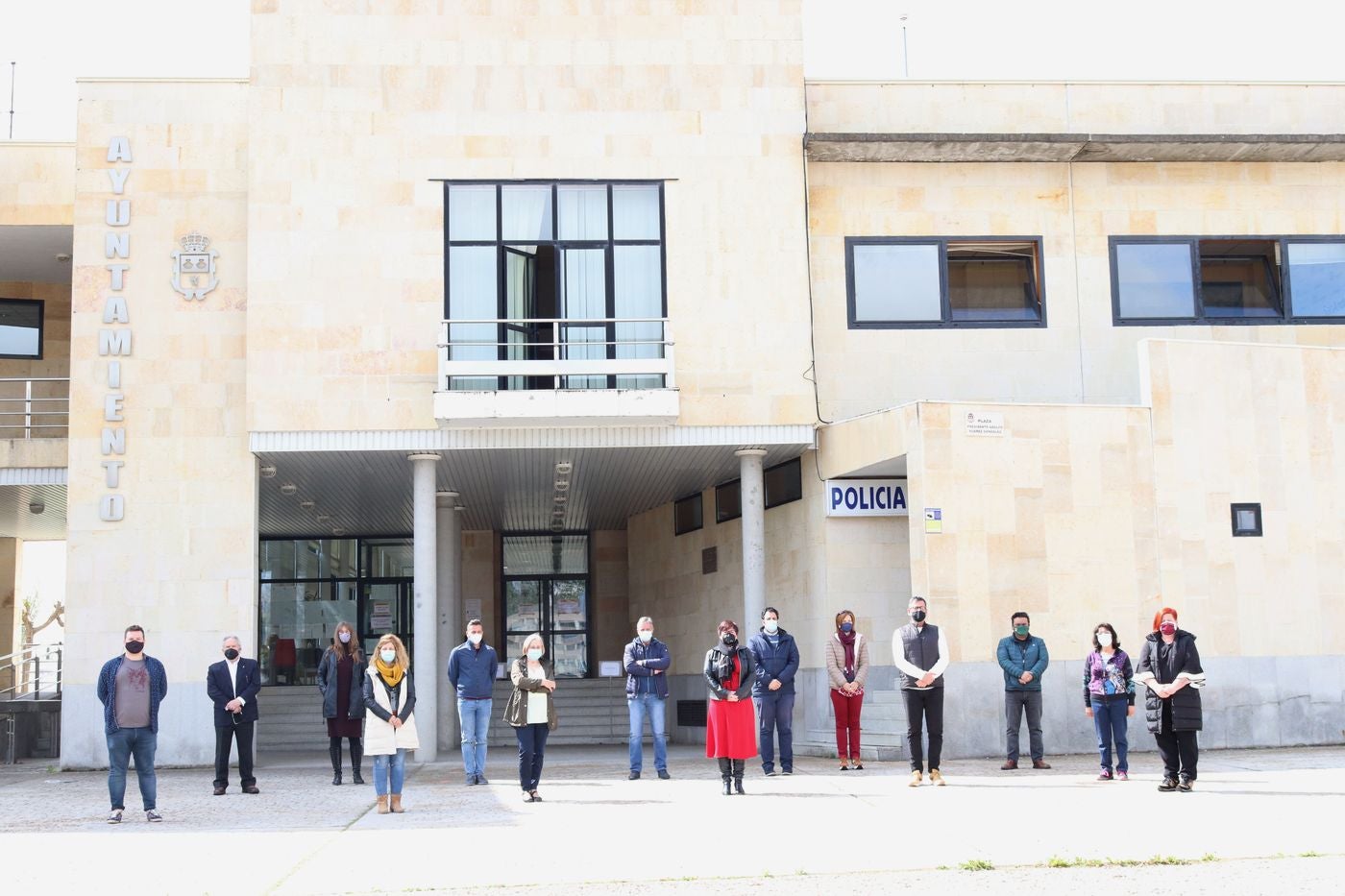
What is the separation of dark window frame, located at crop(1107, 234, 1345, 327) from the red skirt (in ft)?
30.7

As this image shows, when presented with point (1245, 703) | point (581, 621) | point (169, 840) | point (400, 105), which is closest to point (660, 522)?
point (581, 621)

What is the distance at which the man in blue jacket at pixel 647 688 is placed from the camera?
15.7 meters

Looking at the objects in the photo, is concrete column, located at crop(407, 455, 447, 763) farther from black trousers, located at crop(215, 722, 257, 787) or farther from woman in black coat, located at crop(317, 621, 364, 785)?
black trousers, located at crop(215, 722, 257, 787)

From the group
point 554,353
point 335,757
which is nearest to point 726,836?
point 335,757

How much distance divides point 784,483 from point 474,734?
21.3 ft

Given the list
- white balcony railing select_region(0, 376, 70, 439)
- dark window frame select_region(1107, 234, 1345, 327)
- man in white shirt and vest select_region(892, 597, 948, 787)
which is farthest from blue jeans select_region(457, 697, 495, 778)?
dark window frame select_region(1107, 234, 1345, 327)

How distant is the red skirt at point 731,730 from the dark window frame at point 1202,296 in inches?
368

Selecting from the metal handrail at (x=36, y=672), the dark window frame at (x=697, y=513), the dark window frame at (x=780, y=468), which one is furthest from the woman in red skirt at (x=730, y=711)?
the metal handrail at (x=36, y=672)

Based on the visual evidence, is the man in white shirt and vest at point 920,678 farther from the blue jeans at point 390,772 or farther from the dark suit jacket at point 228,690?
the dark suit jacket at point 228,690

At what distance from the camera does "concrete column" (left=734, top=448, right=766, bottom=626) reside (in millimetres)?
19719

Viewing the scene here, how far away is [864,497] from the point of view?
1950 cm

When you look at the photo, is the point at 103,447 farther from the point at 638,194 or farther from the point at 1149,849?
the point at 1149,849

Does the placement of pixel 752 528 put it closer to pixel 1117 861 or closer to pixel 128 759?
pixel 128 759

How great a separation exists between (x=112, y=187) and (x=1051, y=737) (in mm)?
13467
